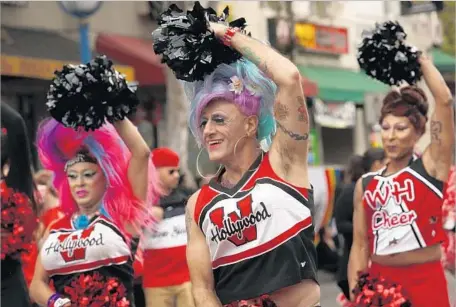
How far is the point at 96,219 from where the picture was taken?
5.98 meters

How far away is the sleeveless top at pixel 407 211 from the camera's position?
587 centimetres

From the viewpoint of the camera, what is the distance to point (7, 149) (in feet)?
21.8

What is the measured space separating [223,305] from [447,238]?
2.77m

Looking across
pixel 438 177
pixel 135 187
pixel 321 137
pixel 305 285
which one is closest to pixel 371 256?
pixel 438 177

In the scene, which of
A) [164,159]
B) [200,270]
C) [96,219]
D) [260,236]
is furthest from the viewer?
[164,159]

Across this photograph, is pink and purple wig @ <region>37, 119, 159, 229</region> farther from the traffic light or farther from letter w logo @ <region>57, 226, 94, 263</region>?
the traffic light

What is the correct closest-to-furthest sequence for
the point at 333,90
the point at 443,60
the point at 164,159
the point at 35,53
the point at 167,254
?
the point at 167,254 → the point at 164,159 → the point at 35,53 → the point at 333,90 → the point at 443,60

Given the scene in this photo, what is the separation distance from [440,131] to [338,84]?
20341 millimetres

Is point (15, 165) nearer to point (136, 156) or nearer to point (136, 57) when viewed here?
point (136, 156)

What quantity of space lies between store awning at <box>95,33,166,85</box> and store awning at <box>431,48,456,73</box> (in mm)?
10769

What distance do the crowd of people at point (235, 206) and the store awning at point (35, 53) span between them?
8.25m

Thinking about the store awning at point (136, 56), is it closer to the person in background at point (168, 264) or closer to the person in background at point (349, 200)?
the person in background at point (349, 200)

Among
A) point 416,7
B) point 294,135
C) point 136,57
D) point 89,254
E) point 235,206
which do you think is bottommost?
point 89,254

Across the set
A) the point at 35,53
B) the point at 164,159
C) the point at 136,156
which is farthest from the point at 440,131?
the point at 35,53
